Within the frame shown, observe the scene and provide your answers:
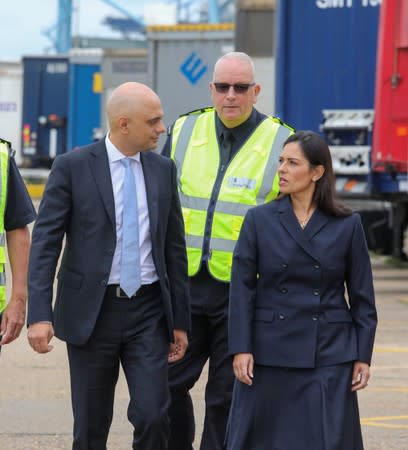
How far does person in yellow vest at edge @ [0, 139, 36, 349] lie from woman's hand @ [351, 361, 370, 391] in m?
1.44

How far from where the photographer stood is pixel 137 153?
20.7 ft

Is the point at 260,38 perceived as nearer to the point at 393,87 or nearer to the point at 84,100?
the point at 393,87

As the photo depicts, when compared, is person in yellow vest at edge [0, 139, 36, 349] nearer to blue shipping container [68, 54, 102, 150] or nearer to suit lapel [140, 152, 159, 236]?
suit lapel [140, 152, 159, 236]

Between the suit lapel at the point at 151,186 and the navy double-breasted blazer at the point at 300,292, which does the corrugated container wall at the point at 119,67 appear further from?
the navy double-breasted blazer at the point at 300,292

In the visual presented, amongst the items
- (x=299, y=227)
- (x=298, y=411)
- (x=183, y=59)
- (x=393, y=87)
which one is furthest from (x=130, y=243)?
(x=183, y=59)

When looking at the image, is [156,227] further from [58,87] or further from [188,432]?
[58,87]

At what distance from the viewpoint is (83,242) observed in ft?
20.2

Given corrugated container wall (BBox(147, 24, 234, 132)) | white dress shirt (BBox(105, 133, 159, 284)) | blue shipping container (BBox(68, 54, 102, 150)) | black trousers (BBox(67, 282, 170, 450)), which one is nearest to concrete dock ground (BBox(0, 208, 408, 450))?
black trousers (BBox(67, 282, 170, 450))

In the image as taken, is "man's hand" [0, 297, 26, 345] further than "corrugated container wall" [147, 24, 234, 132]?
No

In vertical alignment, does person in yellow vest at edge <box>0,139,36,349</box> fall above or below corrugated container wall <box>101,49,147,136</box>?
below

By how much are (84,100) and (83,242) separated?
33.6m

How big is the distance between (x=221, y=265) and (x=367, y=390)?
3.60 meters

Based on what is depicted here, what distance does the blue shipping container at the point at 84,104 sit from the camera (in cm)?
3919

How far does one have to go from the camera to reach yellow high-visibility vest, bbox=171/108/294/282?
22.1ft
